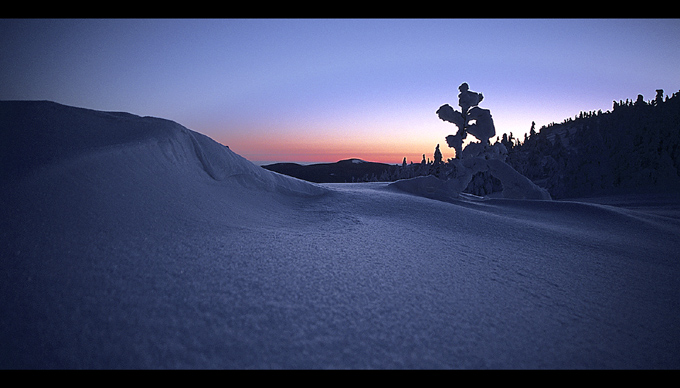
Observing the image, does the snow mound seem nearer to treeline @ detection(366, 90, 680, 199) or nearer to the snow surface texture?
the snow surface texture

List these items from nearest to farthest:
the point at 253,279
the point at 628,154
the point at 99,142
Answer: the point at 253,279
the point at 99,142
the point at 628,154

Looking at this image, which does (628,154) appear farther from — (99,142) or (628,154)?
(99,142)

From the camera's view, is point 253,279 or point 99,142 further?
point 99,142

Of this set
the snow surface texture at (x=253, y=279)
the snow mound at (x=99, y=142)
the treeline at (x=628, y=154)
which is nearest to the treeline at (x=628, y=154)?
the treeline at (x=628, y=154)

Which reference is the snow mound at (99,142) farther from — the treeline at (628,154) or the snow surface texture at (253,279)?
the treeline at (628,154)

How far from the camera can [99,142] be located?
8.99ft

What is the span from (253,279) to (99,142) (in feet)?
8.21

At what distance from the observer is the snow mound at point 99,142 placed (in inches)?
92.2

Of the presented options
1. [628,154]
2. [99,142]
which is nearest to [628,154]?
[628,154]

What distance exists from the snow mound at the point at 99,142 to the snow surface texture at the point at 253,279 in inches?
0.8

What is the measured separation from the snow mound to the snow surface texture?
2 centimetres

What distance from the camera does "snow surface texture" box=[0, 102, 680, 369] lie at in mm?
1064

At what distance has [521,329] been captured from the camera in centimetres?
132
